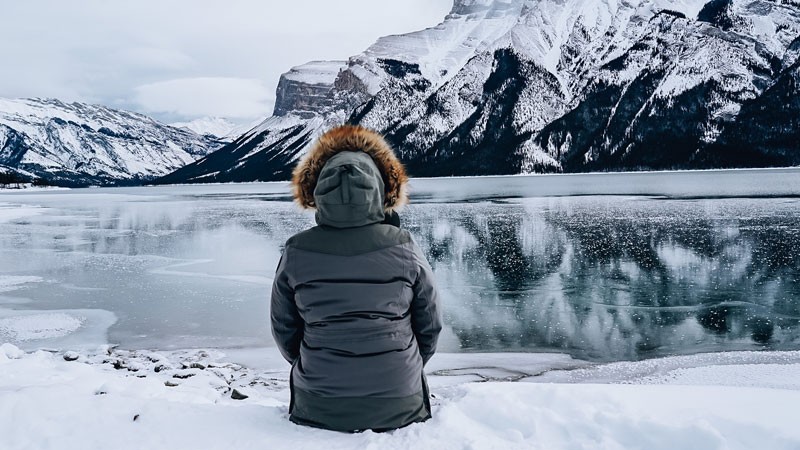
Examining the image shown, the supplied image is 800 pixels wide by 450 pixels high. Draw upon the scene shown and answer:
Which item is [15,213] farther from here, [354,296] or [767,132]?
[767,132]

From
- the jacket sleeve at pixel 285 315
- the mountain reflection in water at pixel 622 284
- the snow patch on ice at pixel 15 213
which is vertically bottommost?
the snow patch on ice at pixel 15 213

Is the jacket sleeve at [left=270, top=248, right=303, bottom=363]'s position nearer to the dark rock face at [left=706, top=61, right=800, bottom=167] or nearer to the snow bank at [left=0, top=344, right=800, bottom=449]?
the snow bank at [left=0, top=344, right=800, bottom=449]

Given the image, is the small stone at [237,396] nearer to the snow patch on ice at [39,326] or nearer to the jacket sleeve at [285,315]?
the jacket sleeve at [285,315]

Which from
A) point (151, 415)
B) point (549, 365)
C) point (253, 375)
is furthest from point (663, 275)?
point (151, 415)

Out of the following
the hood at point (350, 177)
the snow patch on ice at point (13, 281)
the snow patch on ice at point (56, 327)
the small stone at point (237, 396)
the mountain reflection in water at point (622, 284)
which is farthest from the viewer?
the snow patch on ice at point (13, 281)

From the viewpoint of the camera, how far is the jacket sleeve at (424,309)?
423cm

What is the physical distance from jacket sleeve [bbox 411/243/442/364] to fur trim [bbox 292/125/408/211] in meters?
0.52

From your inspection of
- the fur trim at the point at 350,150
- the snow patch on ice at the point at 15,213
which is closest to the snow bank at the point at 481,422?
the fur trim at the point at 350,150

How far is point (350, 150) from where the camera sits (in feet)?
14.3

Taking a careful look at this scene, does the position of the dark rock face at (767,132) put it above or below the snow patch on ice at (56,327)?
above

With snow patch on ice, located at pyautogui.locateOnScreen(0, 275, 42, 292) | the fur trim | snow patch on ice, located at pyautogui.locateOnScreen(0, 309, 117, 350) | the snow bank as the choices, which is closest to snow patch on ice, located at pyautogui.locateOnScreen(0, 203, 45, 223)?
snow patch on ice, located at pyautogui.locateOnScreen(0, 275, 42, 292)

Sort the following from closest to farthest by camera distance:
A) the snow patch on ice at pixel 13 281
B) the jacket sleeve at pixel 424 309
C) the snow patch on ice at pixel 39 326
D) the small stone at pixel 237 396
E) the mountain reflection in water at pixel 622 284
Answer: the jacket sleeve at pixel 424 309 → the small stone at pixel 237 396 → the mountain reflection in water at pixel 622 284 → the snow patch on ice at pixel 39 326 → the snow patch on ice at pixel 13 281

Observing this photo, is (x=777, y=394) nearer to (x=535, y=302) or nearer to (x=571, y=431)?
(x=571, y=431)

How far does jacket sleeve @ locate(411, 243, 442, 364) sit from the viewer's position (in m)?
4.23
